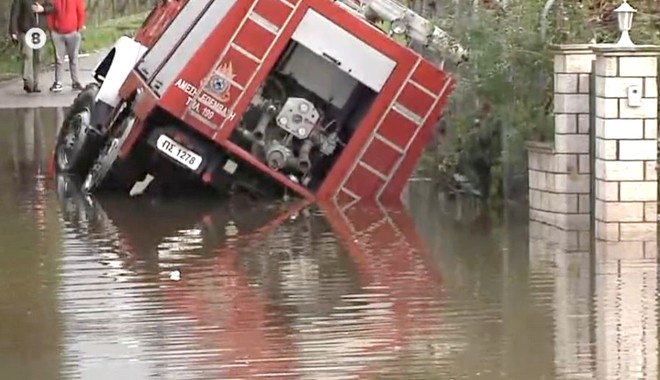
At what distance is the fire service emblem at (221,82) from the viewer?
46.0 feet

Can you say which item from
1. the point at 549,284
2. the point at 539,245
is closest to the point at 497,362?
the point at 549,284

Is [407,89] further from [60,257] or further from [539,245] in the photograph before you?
[60,257]

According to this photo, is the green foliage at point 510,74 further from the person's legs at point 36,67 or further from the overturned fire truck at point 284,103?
the person's legs at point 36,67

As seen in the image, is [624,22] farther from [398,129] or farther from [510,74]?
[398,129]

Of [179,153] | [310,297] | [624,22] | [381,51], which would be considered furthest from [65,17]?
[310,297]

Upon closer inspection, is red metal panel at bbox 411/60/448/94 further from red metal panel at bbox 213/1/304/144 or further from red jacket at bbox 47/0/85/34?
red jacket at bbox 47/0/85/34

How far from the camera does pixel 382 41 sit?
1407cm

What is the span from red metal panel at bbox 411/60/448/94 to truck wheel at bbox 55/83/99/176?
327 centimetres

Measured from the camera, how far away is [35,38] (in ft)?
82.0

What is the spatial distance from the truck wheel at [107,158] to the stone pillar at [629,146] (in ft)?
14.9

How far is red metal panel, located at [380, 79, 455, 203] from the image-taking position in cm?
1424

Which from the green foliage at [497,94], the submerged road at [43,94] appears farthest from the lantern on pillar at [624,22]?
the submerged road at [43,94]

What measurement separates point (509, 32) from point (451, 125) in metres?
1.23

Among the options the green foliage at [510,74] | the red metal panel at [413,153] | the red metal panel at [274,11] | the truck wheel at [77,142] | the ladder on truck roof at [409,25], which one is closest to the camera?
the green foliage at [510,74]
